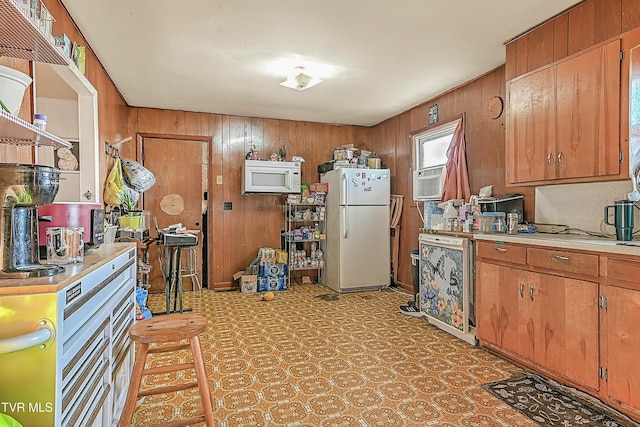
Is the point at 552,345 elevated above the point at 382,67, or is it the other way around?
the point at 382,67

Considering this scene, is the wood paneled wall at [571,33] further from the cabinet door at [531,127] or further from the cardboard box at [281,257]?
the cardboard box at [281,257]

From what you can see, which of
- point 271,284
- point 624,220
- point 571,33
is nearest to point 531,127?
point 571,33

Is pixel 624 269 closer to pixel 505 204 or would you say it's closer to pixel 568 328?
pixel 568 328

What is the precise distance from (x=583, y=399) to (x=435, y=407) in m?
0.91

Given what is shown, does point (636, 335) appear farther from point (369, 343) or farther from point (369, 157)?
point (369, 157)

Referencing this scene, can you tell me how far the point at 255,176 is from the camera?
4.94m

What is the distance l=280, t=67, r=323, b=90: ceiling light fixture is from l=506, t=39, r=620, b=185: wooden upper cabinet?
5.79 feet

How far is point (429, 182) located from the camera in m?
4.42

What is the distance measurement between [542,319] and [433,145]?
8.77ft

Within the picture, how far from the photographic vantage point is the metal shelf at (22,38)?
1.09 meters

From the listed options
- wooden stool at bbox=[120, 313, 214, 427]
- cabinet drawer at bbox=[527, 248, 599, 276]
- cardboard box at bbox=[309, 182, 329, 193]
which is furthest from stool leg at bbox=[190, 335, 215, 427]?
cardboard box at bbox=[309, 182, 329, 193]

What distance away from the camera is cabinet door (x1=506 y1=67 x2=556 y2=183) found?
8.45 feet

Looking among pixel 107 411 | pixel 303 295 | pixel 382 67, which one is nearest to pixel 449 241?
pixel 382 67

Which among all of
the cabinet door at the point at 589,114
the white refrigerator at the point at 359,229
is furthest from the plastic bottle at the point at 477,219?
the white refrigerator at the point at 359,229
